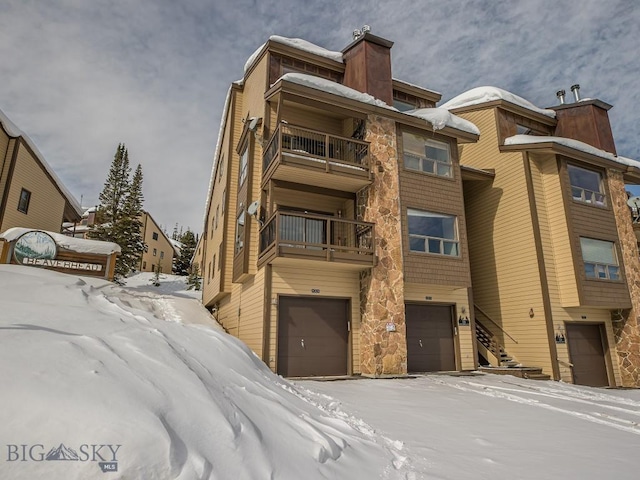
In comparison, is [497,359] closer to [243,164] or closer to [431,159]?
[431,159]

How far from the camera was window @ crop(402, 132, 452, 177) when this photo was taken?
14.6m

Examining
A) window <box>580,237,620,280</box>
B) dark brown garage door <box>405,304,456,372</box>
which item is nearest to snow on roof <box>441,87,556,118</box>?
window <box>580,237,620,280</box>

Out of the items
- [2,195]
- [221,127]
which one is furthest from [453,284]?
[2,195]

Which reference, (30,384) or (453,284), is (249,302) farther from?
(30,384)

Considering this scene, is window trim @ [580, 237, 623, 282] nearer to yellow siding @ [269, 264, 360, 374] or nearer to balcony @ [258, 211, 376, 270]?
balcony @ [258, 211, 376, 270]

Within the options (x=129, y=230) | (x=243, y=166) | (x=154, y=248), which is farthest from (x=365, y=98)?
(x=154, y=248)

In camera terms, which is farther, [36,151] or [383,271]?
[36,151]

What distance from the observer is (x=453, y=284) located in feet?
45.2

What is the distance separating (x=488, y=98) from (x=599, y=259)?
29.1 feet

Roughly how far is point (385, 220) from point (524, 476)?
32.0 feet

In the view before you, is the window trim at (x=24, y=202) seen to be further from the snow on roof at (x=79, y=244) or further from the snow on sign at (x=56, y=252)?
the snow on sign at (x=56, y=252)

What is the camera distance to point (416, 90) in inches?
725

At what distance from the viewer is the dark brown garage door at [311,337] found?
11883 mm

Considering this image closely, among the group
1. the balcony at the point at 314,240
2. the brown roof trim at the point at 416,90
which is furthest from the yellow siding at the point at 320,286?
the brown roof trim at the point at 416,90
